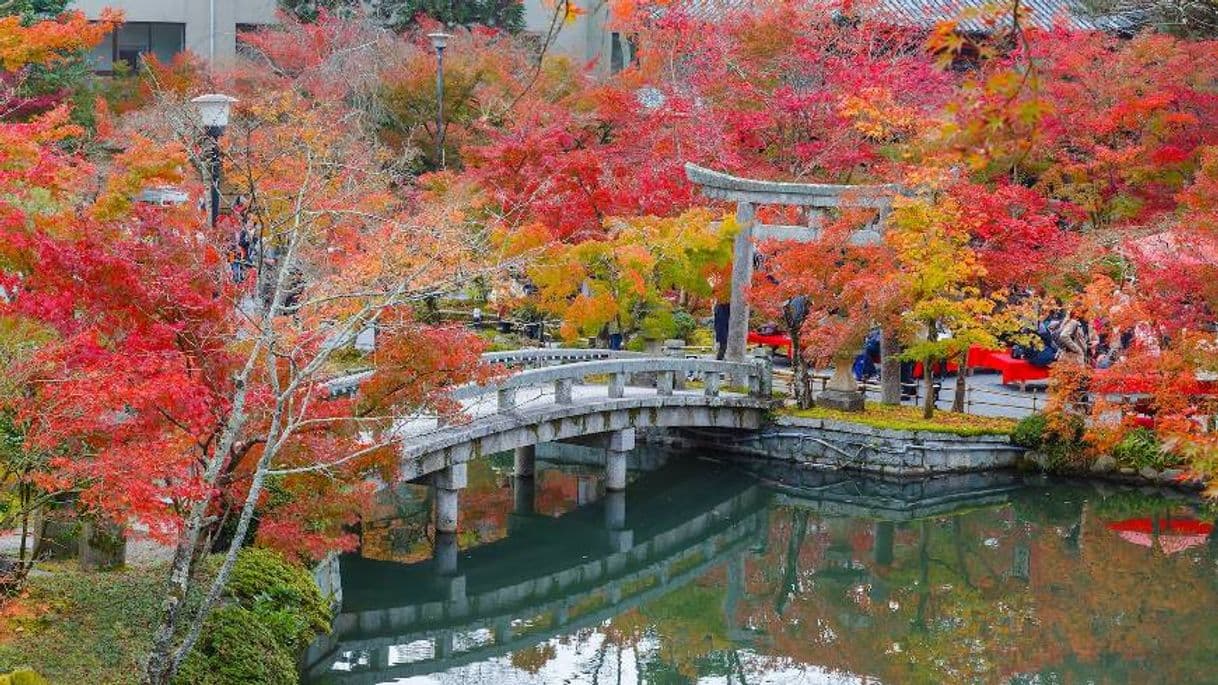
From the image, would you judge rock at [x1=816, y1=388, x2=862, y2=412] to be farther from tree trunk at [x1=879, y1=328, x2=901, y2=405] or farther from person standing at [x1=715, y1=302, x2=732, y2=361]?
person standing at [x1=715, y1=302, x2=732, y2=361]

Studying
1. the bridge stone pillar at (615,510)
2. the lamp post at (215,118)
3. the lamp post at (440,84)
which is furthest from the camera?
the lamp post at (440,84)

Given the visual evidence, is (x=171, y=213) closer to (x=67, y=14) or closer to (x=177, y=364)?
(x=177, y=364)

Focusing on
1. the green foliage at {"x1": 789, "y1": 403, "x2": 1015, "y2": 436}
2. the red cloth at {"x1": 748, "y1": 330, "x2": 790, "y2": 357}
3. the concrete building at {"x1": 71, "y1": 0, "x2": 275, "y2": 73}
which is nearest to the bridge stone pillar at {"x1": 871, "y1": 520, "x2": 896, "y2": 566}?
the green foliage at {"x1": 789, "y1": 403, "x2": 1015, "y2": 436}

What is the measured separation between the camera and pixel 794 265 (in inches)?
915

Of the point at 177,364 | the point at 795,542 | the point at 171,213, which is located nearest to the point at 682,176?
the point at 795,542

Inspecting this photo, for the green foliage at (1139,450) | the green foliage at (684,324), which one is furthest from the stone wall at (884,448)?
the green foliage at (684,324)

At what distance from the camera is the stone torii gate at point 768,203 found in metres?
23.0

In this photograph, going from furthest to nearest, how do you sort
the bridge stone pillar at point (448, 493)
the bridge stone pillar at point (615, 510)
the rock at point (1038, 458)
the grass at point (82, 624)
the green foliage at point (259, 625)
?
the rock at point (1038, 458)
the bridge stone pillar at point (615, 510)
the bridge stone pillar at point (448, 493)
the green foliage at point (259, 625)
the grass at point (82, 624)

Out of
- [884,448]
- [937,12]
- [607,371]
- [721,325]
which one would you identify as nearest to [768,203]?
[721,325]

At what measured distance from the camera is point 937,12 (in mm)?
32562

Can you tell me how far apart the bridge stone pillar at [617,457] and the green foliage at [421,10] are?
17627 millimetres

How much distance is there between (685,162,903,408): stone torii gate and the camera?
75.3ft

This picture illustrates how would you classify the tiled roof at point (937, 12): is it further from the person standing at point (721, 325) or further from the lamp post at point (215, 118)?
the lamp post at point (215, 118)

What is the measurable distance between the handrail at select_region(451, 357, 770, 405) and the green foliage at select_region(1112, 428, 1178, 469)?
500cm
